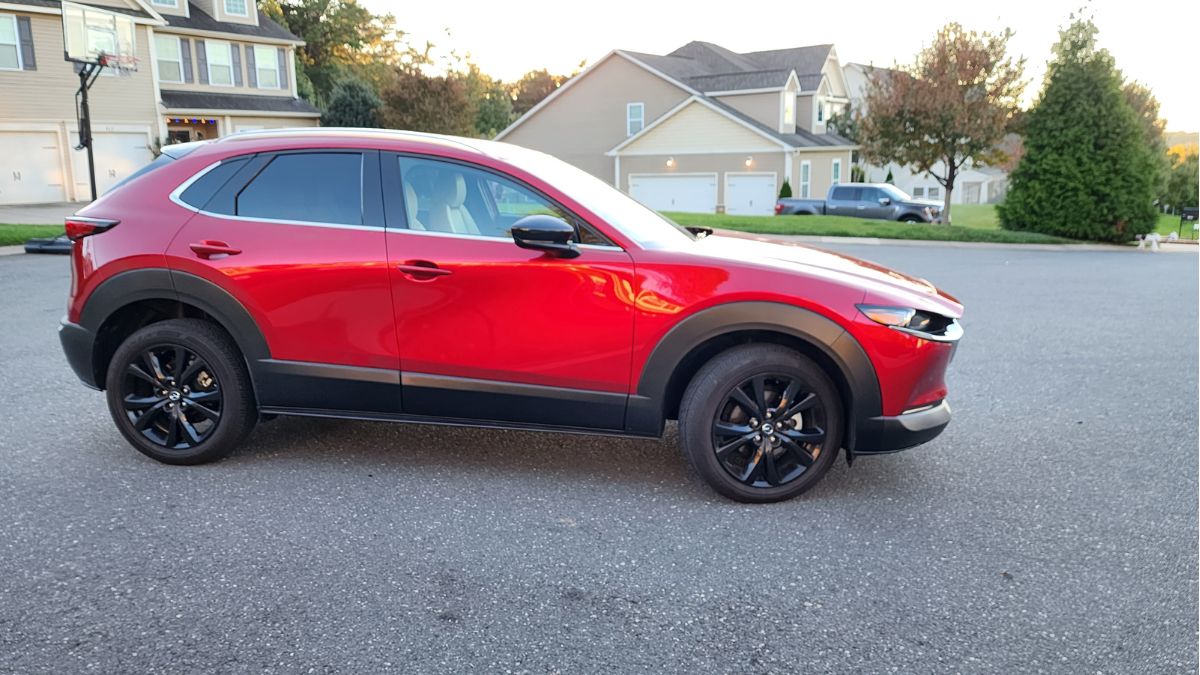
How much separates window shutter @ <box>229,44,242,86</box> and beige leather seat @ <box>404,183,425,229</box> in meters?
34.5

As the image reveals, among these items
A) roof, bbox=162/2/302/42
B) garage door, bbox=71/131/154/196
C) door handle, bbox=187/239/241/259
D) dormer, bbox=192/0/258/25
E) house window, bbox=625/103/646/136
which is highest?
dormer, bbox=192/0/258/25

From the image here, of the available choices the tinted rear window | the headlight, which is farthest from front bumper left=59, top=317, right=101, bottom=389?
the headlight

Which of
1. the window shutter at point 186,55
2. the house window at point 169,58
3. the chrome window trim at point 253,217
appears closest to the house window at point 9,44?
the house window at point 169,58

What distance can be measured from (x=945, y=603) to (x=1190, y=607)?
0.90m

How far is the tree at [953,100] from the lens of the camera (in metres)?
24.4

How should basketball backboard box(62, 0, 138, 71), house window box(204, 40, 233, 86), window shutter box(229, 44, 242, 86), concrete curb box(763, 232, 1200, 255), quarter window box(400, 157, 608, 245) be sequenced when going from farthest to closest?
window shutter box(229, 44, 242, 86) < house window box(204, 40, 233, 86) < basketball backboard box(62, 0, 138, 71) < concrete curb box(763, 232, 1200, 255) < quarter window box(400, 157, 608, 245)

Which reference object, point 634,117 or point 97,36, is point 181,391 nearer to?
point 97,36

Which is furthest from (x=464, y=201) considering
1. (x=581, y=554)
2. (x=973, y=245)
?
(x=973, y=245)

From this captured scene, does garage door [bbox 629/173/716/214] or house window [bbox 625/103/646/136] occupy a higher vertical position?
house window [bbox 625/103/646/136]

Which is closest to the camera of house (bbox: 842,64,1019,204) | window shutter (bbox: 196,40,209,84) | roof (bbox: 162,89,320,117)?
roof (bbox: 162,89,320,117)

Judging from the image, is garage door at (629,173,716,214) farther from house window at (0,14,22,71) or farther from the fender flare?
the fender flare

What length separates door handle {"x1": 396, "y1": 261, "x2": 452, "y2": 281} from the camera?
423 cm

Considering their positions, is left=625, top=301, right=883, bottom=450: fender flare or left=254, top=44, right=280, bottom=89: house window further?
left=254, top=44, right=280, bottom=89: house window

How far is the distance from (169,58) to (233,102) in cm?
259
